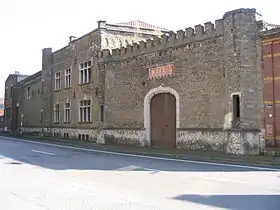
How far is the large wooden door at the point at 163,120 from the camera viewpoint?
24609mm

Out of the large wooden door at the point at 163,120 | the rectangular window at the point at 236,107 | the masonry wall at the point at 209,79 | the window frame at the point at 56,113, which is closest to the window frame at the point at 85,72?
the masonry wall at the point at 209,79

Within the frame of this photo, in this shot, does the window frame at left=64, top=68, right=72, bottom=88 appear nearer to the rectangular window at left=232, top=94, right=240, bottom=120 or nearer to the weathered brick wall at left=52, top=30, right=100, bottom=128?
the weathered brick wall at left=52, top=30, right=100, bottom=128

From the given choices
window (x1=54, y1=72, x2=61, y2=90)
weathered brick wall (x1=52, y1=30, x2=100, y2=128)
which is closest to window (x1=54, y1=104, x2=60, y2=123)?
weathered brick wall (x1=52, y1=30, x2=100, y2=128)

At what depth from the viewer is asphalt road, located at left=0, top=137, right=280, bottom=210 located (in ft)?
26.7

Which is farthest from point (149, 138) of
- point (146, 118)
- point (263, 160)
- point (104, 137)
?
point (263, 160)

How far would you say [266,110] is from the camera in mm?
19391

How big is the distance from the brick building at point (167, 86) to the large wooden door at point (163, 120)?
61 millimetres

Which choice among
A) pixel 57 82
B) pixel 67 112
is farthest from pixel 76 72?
pixel 57 82

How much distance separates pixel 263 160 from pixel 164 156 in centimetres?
507

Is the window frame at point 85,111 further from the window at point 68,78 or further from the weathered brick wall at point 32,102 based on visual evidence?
the weathered brick wall at point 32,102

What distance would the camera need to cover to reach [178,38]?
23.9m

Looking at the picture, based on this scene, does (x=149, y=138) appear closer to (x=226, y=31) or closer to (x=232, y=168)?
(x=226, y=31)

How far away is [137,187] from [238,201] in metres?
2.77

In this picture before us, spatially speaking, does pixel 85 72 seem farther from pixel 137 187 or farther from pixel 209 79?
pixel 137 187
